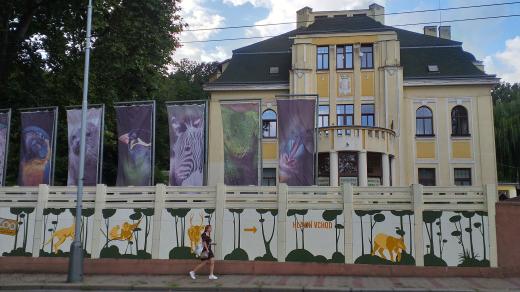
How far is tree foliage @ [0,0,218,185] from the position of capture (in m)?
22.6

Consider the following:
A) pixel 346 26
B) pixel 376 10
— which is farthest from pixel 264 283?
pixel 376 10

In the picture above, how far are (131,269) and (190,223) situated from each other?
2250 millimetres

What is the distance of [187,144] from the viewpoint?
59.0ft

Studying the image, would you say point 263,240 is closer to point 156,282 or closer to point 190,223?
point 190,223

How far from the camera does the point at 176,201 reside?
15.4 meters

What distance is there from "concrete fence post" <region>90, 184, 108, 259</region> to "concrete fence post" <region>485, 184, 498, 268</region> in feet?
38.1

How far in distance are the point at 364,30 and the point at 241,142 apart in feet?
57.5

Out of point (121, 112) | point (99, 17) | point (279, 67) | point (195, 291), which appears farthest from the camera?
point (279, 67)

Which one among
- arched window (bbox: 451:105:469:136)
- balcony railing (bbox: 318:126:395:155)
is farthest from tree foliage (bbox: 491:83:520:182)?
balcony railing (bbox: 318:126:395:155)

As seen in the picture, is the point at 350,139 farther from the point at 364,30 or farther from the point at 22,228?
the point at 22,228

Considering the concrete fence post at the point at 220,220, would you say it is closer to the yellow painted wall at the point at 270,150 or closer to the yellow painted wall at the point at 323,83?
the yellow painted wall at the point at 270,150

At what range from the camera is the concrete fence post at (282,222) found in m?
14.6

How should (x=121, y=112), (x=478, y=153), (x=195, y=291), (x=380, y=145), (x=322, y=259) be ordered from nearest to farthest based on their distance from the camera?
1. (x=195, y=291)
2. (x=322, y=259)
3. (x=121, y=112)
4. (x=380, y=145)
5. (x=478, y=153)

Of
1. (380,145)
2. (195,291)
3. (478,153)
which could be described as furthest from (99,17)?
(478,153)
